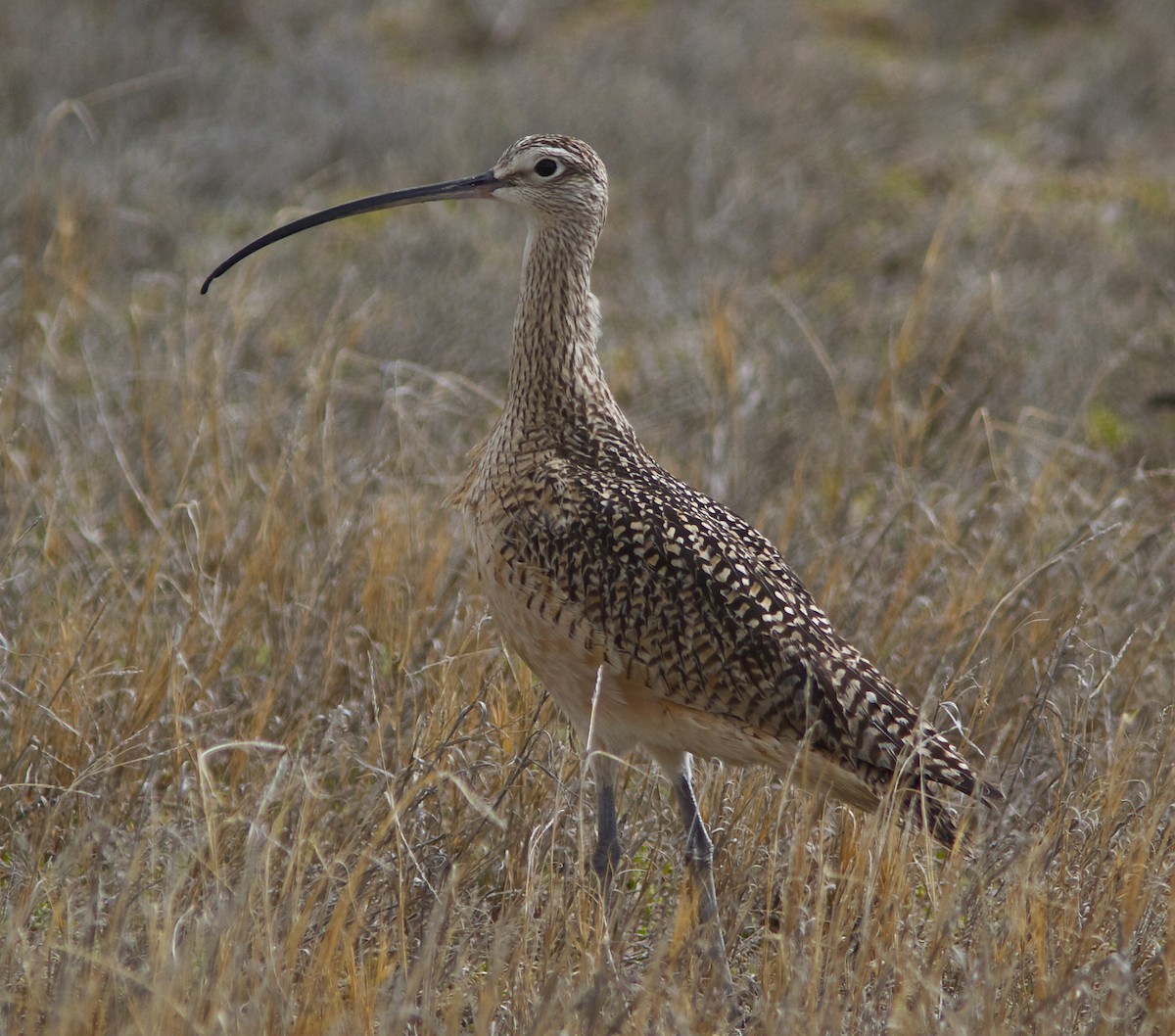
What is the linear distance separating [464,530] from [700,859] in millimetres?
1583

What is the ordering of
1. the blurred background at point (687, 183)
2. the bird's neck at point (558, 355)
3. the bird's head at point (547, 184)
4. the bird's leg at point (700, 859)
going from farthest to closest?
1. the blurred background at point (687, 183)
2. the bird's head at point (547, 184)
3. the bird's neck at point (558, 355)
4. the bird's leg at point (700, 859)

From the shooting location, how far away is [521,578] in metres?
3.14

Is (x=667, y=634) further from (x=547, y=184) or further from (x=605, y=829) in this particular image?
(x=547, y=184)

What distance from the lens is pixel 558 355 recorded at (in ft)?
11.2

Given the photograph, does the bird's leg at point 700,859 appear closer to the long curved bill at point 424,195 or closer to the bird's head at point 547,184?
the bird's head at point 547,184

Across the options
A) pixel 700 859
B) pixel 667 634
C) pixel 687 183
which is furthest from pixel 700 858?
pixel 687 183

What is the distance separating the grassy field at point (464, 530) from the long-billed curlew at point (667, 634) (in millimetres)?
119

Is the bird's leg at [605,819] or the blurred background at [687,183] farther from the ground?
the bird's leg at [605,819]

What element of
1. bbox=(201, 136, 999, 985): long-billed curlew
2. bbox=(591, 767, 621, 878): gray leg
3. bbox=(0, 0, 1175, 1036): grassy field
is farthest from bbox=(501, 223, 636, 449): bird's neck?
bbox=(591, 767, 621, 878): gray leg

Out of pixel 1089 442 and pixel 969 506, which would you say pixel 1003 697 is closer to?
pixel 969 506

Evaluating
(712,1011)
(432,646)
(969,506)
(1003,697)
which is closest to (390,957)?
(712,1011)

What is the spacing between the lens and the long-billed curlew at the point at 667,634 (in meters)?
2.99

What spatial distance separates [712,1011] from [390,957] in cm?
68

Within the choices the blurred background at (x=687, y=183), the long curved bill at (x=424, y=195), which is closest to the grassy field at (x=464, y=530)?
the blurred background at (x=687, y=183)
